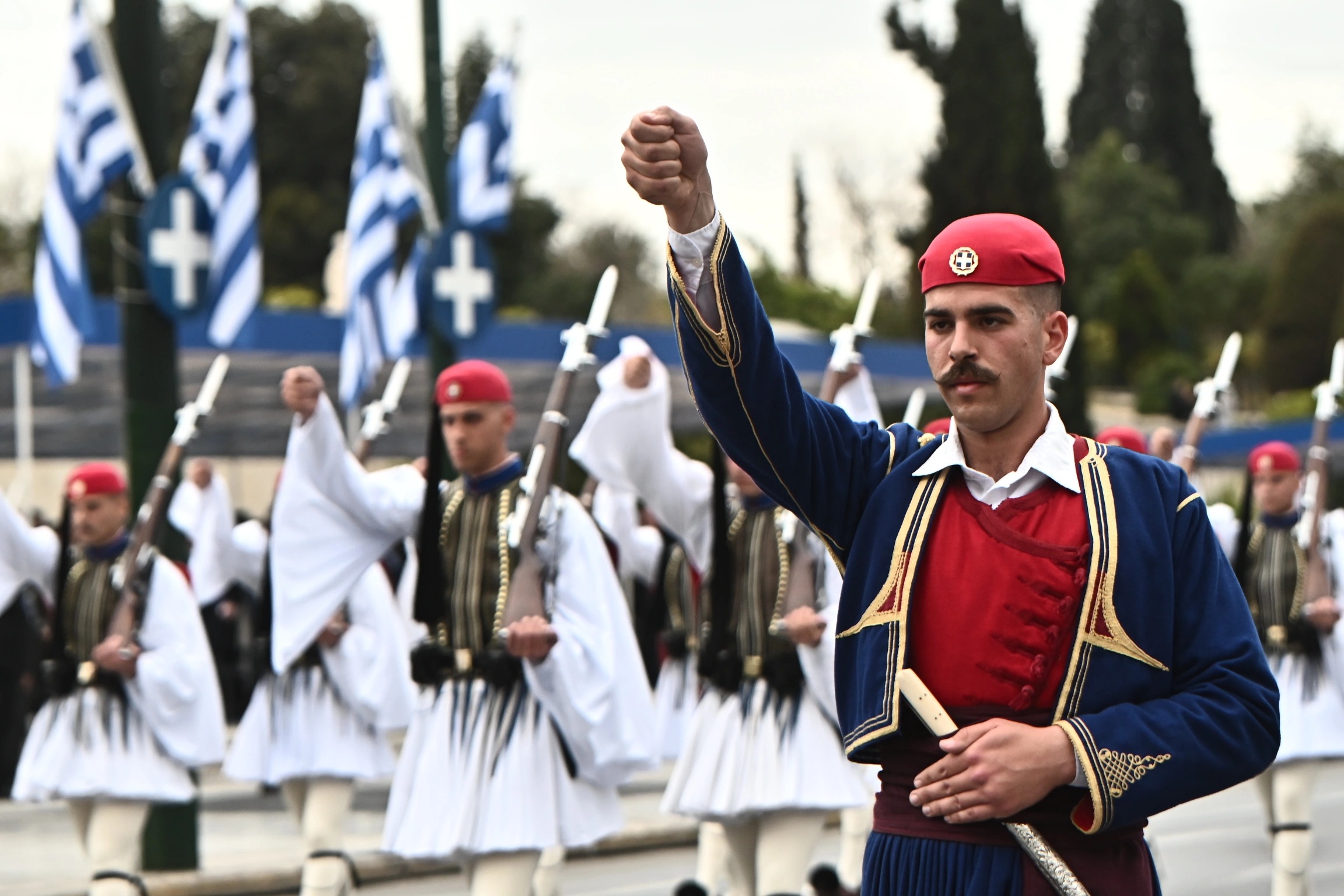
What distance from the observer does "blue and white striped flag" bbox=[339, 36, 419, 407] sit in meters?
14.7

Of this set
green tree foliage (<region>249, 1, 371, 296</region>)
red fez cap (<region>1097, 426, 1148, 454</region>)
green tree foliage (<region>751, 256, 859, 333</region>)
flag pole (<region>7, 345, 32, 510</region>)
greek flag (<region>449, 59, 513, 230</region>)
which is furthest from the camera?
green tree foliage (<region>751, 256, 859, 333</region>)

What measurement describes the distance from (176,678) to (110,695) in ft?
0.99

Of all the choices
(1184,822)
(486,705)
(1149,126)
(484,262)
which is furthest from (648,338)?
(1149,126)

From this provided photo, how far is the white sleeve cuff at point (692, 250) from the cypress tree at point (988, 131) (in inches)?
1197

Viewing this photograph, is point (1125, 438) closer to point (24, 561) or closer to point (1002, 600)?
point (24, 561)

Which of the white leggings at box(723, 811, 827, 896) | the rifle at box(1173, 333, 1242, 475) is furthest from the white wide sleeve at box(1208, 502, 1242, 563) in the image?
the white leggings at box(723, 811, 827, 896)

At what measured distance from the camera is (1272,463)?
Result: 32.6 ft

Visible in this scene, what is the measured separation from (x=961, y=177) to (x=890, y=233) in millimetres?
8850

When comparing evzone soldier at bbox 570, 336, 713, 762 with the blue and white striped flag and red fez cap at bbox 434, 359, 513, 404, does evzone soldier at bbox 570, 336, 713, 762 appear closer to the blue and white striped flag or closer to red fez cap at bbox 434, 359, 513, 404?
red fez cap at bbox 434, 359, 513, 404

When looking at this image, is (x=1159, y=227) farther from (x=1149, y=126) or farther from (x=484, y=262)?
(x=484, y=262)

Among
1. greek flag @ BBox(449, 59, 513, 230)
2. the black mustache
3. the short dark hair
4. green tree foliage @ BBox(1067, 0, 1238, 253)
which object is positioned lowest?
the black mustache

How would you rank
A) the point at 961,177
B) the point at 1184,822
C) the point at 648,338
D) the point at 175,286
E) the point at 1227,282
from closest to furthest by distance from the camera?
the point at 175,286 → the point at 1184,822 → the point at 648,338 → the point at 961,177 → the point at 1227,282

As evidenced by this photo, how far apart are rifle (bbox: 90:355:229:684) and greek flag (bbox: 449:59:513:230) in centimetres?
481

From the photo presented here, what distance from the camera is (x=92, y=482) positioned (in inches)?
338
